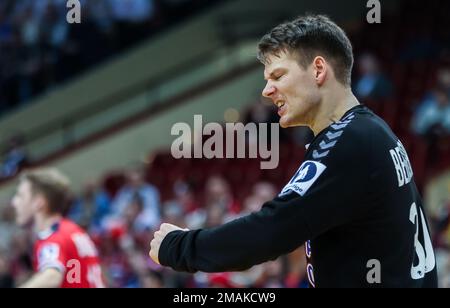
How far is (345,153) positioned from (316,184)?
0.13 m

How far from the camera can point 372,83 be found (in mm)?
12555

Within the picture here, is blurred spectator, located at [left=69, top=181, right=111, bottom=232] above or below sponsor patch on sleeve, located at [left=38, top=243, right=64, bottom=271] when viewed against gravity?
above

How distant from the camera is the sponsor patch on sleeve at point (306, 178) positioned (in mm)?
2770

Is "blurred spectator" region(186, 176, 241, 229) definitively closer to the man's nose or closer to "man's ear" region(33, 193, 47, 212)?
"man's ear" region(33, 193, 47, 212)

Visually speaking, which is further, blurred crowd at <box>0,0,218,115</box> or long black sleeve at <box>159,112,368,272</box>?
blurred crowd at <box>0,0,218,115</box>

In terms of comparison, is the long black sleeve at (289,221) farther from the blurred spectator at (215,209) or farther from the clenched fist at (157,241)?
the blurred spectator at (215,209)

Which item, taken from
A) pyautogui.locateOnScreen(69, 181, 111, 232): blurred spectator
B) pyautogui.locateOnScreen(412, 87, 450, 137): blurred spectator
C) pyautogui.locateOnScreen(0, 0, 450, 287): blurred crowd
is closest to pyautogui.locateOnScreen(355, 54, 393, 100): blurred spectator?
pyautogui.locateOnScreen(0, 0, 450, 287): blurred crowd

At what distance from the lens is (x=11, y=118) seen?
15.5 m

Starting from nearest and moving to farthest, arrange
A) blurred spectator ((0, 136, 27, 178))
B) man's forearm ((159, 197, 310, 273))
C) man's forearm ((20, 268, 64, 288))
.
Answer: man's forearm ((159, 197, 310, 273)) < man's forearm ((20, 268, 64, 288)) < blurred spectator ((0, 136, 27, 178))

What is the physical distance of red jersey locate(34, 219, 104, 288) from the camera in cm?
514

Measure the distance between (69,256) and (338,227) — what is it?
2.77 metres

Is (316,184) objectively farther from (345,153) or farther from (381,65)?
(381,65)

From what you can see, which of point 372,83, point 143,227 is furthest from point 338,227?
point 372,83
